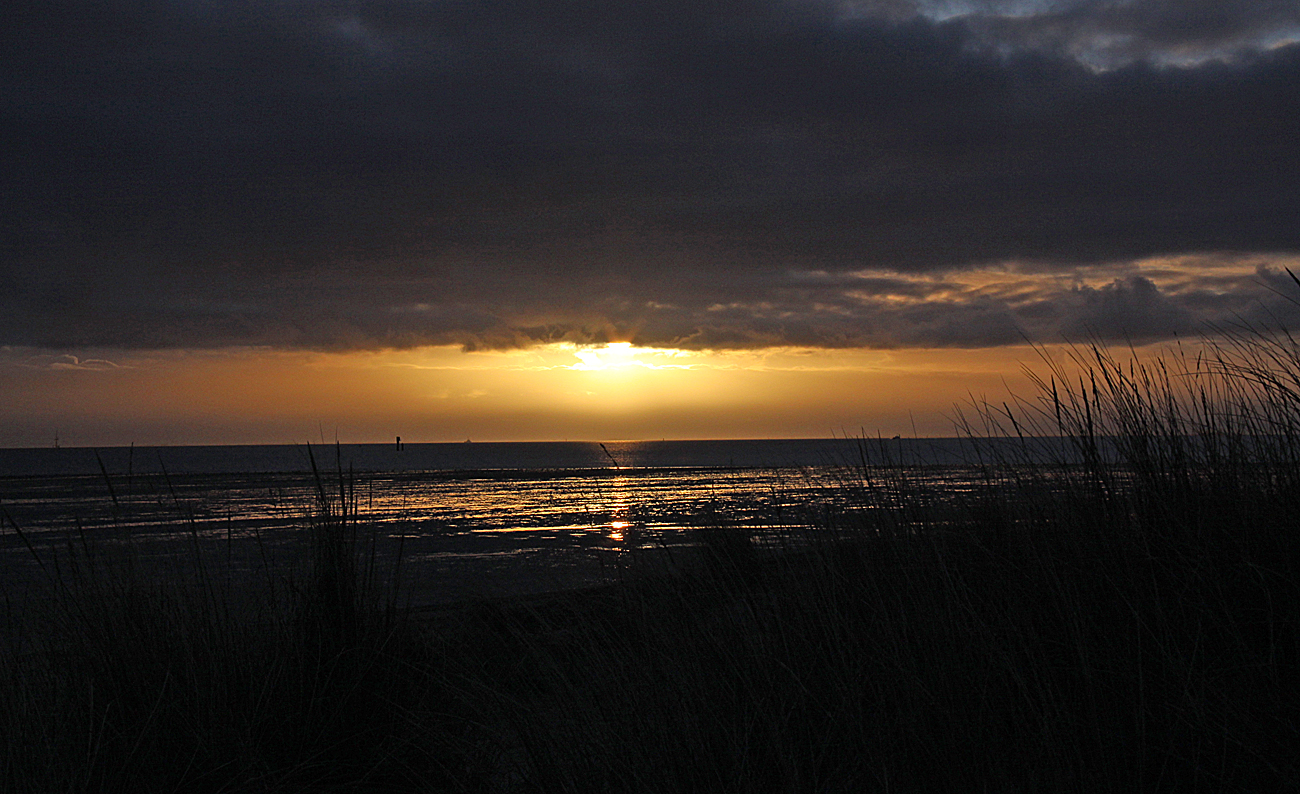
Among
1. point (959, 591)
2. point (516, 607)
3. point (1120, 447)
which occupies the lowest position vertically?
point (516, 607)

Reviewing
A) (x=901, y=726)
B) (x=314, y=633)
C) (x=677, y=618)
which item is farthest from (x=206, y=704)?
(x=901, y=726)

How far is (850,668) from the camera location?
9.48 ft

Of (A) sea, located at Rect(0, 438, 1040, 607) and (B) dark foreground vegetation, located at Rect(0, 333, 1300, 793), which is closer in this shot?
(B) dark foreground vegetation, located at Rect(0, 333, 1300, 793)

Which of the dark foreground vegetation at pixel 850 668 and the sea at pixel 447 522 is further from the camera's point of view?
the sea at pixel 447 522

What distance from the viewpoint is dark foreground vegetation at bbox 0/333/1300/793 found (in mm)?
2480

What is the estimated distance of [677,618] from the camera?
151 inches

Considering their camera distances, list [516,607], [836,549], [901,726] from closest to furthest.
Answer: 1. [901,726]
2. [836,549]
3. [516,607]

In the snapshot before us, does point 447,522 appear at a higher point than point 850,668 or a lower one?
lower

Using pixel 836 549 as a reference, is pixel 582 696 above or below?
below

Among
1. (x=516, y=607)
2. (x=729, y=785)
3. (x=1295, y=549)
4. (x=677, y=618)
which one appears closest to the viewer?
(x=729, y=785)

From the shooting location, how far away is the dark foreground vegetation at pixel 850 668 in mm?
2480

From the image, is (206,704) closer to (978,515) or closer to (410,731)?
(410,731)

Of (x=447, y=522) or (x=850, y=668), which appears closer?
(x=850, y=668)

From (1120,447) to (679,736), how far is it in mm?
2698
